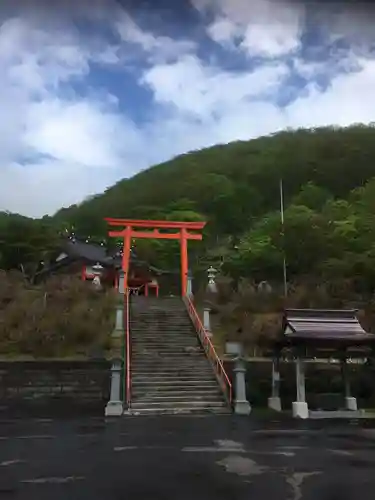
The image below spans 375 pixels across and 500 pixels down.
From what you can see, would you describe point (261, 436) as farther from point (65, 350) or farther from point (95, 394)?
Result: point (65, 350)

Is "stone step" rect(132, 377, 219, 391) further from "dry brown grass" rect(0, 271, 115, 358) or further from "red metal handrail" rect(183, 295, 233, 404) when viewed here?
"dry brown grass" rect(0, 271, 115, 358)

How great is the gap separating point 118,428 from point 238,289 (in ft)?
26.0

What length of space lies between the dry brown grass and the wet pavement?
3.35m

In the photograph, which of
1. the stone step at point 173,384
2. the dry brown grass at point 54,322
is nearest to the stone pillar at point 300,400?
the stone step at point 173,384

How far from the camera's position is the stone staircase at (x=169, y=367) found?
330 inches

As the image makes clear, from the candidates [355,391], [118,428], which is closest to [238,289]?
[355,391]

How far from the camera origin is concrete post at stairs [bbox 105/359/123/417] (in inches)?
316

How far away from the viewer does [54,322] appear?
10664 mm

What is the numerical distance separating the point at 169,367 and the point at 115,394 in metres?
1.52

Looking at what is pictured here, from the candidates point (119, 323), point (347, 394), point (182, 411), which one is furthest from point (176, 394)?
point (119, 323)

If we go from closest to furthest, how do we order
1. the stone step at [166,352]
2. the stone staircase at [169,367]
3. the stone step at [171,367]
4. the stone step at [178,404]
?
the stone step at [178,404] < the stone staircase at [169,367] < the stone step at [171,367] < the stone step at [166,352]

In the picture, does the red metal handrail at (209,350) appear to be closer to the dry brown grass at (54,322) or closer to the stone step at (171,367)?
the stone step at (171,367)

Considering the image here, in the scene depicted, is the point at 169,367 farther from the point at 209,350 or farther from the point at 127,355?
the point at 209,350

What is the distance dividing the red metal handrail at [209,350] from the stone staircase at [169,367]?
0.31 ft
